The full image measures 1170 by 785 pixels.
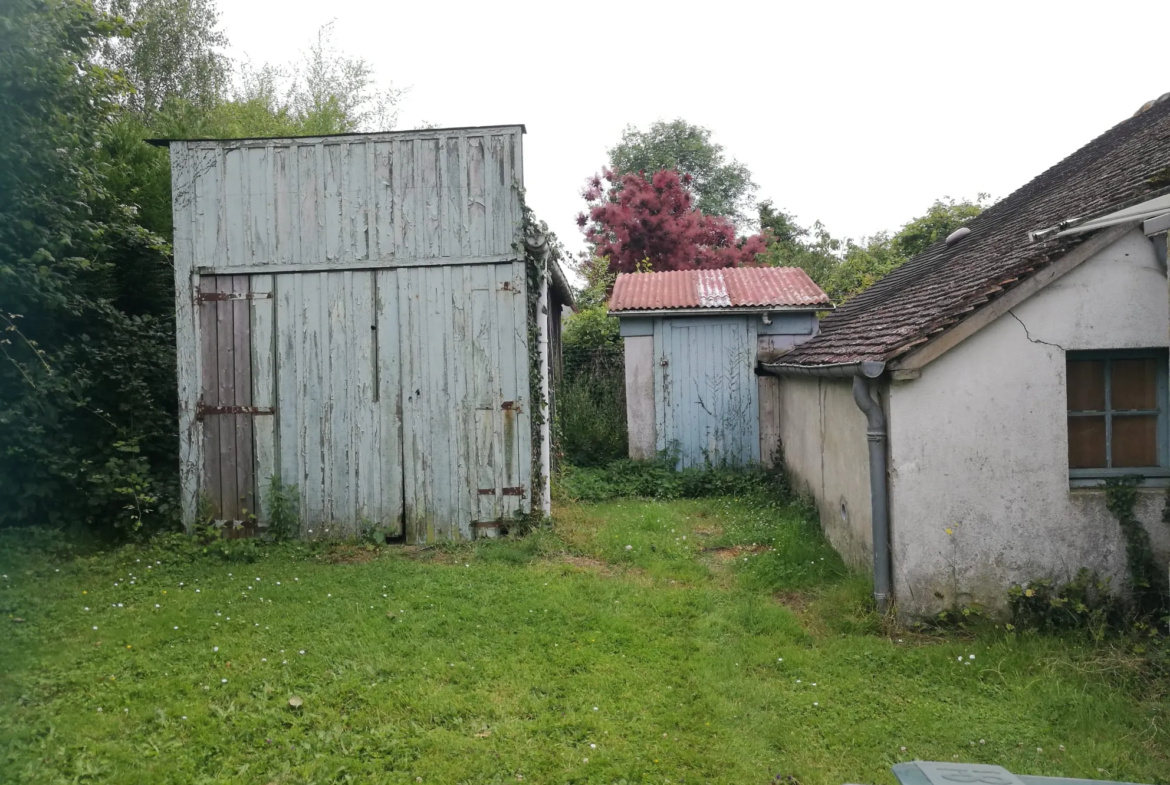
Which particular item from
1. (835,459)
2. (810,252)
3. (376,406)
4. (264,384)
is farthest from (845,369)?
(810,252)

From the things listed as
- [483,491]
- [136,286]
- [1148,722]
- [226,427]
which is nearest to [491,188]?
[483,491]

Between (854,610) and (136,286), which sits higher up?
(136,286)

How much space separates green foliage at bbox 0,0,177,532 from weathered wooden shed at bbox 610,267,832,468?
21.0ft

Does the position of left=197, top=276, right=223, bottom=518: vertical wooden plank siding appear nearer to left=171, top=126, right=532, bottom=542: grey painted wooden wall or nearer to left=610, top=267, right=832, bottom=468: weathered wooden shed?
left=171, top=126, right=532, bottom=542: grey painted wooden wall

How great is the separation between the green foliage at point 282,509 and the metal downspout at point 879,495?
17.9 feet

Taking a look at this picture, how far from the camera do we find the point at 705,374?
11367 mm

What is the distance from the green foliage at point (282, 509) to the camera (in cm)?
734

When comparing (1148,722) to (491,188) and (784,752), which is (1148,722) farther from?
(491,188)

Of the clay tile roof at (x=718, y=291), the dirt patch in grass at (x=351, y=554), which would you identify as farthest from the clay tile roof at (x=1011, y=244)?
the dirt patch in grass at (x=351, y=554)

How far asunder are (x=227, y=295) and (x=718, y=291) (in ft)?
24.4

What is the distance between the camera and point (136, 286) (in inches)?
353

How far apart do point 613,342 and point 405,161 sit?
639 centimetres

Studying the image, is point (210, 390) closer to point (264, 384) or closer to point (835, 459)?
point (264, 384)

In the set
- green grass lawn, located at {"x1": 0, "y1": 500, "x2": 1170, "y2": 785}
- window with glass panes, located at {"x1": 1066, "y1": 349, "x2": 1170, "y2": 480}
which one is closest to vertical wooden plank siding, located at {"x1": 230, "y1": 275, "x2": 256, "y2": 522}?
green grass lawn, located at {"x1": 0, "y1": 500, "x2": 1170, "y2": 785}
